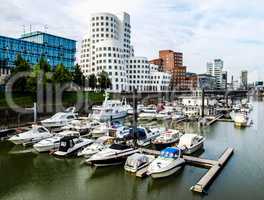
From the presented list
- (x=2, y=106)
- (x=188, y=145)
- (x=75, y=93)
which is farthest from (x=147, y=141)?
(x=75, y=93)

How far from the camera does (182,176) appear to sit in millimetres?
19844

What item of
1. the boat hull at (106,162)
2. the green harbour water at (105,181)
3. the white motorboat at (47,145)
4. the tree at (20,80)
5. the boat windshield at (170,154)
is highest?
the tree at (20,80)

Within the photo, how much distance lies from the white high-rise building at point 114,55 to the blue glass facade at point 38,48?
38.3ft

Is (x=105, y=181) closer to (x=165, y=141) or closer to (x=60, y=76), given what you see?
(x=165, y=141)

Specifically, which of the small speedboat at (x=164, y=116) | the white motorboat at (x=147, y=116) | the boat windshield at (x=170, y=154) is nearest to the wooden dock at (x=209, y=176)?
the boat windshield at (x=170, y=154)

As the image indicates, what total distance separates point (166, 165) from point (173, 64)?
165m

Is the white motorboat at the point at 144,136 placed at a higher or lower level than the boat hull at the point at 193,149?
higher

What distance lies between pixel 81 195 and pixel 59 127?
920 inches

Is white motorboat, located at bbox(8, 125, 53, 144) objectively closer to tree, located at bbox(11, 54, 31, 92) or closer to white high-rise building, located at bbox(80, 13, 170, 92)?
tree, located at bbox(11, 54, 31, 92)

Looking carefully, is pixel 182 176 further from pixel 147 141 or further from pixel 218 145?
pixel 218 145

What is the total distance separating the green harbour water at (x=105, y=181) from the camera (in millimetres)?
16605

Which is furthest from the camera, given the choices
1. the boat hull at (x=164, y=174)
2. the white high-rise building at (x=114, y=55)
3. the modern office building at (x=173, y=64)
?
the modern office building at (x=173, y=64)

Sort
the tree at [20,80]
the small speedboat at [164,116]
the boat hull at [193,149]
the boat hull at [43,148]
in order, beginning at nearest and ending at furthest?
the boat hull at [193,149] → the boat hull at [43,148] → the tree at [20,80] → the small speedboat at [164,116]

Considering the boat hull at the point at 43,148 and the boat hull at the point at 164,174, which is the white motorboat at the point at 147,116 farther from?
the boat hull at the point at 164,174
